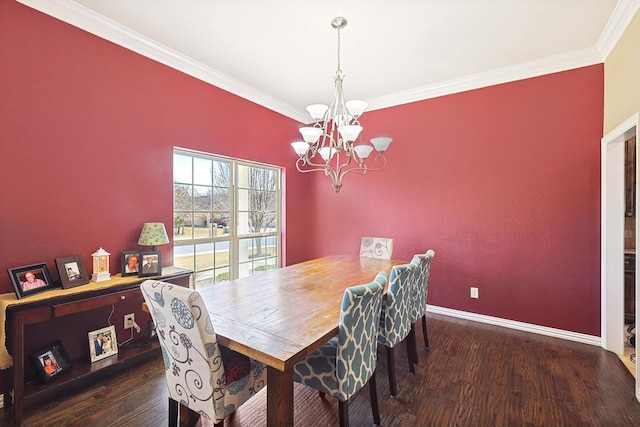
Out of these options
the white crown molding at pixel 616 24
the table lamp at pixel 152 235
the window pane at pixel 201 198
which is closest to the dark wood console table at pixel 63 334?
the table lamp at pixel 152 235

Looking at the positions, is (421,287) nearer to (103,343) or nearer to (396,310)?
(396,310)

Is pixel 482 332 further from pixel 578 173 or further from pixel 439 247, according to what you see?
pixel 578 173

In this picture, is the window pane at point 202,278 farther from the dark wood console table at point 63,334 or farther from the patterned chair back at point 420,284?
the patterned chair back at point 420,284

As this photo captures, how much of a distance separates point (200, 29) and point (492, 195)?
3.42 meters

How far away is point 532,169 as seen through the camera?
300 cm

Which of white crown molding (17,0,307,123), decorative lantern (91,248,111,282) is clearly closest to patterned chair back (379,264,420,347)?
decorative lantern (91,248,111,282)

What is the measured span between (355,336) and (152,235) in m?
2.04

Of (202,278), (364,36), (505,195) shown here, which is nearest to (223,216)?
(202,278)

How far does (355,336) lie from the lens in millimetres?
1418

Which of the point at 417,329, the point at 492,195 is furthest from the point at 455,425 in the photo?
the point at 492,195

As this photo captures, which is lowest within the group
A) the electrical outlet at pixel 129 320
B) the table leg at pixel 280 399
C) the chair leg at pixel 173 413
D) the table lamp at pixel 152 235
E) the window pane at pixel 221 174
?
the chair leg at pixel 173 413

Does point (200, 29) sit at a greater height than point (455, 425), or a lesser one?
greater

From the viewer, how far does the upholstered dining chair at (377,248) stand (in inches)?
130

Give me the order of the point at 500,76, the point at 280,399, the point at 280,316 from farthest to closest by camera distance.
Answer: the point at 500,76, the point at 280,316, the point at 280,399
